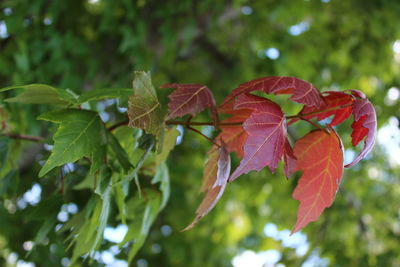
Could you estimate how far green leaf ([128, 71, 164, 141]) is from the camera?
551mm

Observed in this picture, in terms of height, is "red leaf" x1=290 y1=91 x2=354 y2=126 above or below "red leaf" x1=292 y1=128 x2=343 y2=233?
above

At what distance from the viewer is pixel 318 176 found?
0.60 metres

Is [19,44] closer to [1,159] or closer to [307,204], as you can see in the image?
[1,159]

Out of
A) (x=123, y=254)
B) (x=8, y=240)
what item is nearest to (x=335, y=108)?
(x=123, y=254)

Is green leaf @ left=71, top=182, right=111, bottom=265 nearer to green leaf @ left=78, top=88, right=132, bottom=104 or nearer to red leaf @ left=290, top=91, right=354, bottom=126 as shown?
green leaf @ left=78, top=88, right=132, bottom=104

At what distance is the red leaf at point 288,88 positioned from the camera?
1.84 ft

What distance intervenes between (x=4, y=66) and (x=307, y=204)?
1284mm

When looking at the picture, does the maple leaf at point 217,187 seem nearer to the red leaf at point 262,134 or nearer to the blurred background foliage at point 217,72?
the red leaf at point 262,134

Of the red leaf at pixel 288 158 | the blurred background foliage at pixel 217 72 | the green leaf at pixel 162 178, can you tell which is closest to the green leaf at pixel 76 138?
the green leaf at pixel 162 178

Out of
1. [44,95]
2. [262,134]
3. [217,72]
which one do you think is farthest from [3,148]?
[217,72]

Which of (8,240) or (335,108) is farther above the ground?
(335,108)

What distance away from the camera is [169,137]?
70cm

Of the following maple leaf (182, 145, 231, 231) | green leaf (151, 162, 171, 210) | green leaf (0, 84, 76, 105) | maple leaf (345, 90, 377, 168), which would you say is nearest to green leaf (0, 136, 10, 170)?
green leaf (0, 84, 76, 105)

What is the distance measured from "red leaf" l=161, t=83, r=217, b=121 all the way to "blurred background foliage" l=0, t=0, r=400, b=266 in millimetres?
899
